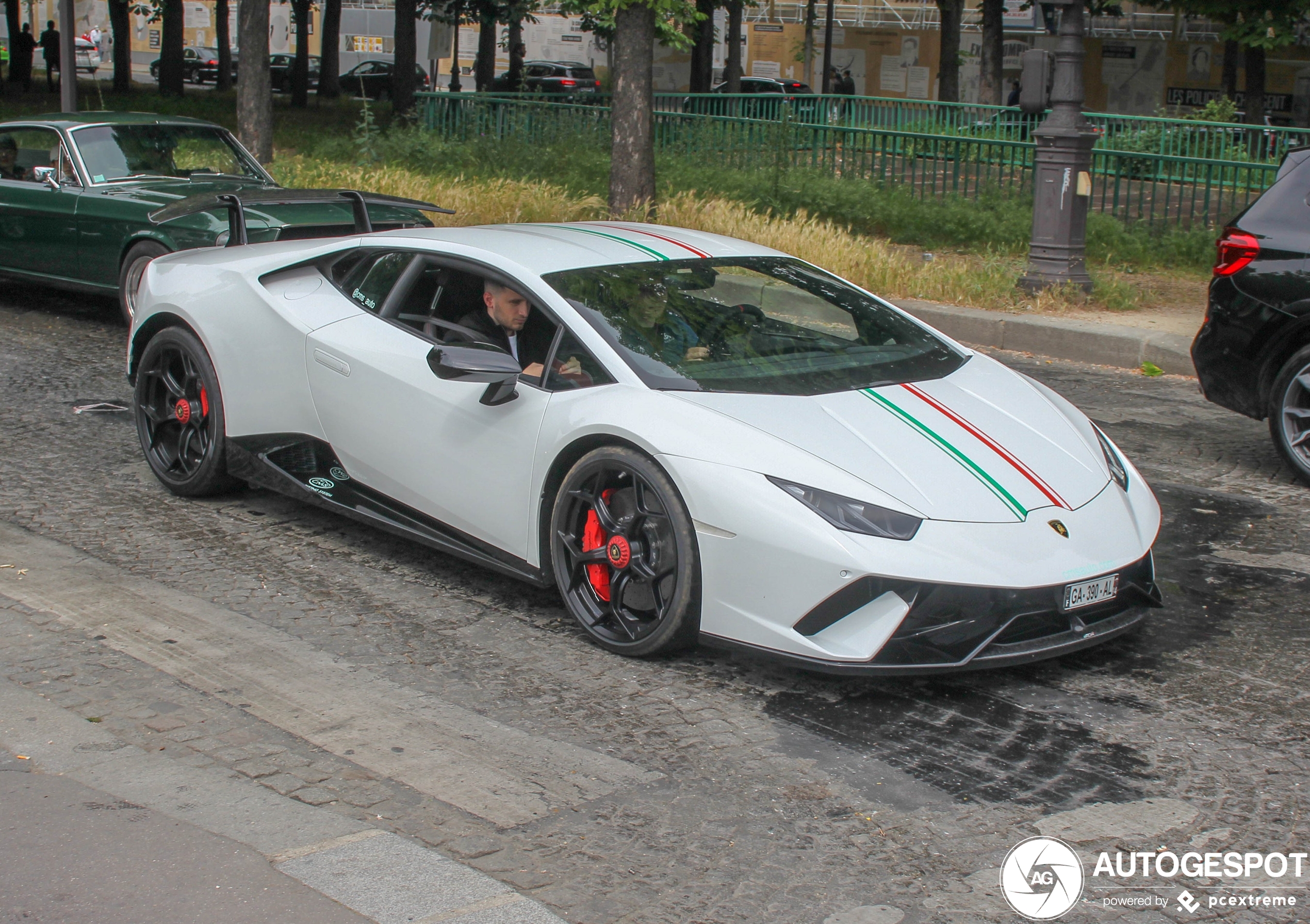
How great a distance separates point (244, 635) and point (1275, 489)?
4813 mm

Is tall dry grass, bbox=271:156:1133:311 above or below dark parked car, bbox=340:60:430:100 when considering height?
below

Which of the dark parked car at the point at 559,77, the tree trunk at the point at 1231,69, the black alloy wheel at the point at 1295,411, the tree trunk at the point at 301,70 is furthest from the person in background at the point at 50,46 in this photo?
the black alloy wheel at the point at 1295,411

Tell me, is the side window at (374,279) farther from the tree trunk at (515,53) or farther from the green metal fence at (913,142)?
the tree trunk at (515,53)

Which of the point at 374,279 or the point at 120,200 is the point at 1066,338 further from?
the point at 120,200

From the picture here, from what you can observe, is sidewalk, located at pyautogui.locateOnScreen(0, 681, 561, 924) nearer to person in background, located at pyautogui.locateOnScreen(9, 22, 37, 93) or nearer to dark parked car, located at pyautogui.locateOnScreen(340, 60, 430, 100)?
person in background, located at pyautogui.locateOnScreen(9, 22, 37, 93)

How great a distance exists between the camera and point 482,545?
16.3 feet

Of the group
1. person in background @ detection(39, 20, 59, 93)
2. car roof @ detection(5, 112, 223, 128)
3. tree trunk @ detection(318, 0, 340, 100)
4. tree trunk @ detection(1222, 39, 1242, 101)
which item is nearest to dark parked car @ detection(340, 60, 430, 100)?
tree trunk @ detection(318, 0, 340, 100)

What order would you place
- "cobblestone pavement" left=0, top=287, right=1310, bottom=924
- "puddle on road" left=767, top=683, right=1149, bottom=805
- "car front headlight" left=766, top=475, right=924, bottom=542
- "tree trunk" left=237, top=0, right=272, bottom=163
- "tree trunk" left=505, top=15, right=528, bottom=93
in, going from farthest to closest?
"tree trunk" left=505, top=15, right=528, bottom=93
"tree trunk" left=237, top=0, right=272, bottom=163
"car front headlight" left=766, top=475, right=924, bottom=542
"puddle on road" left=767, top=683, right=1149, bottom=805
"cobblestone pavement" left=0, top=287, right=1310, bottom=924

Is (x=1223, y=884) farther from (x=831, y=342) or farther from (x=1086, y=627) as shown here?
(x=831, y=342)

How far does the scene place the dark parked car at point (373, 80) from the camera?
A: 53.3 metres

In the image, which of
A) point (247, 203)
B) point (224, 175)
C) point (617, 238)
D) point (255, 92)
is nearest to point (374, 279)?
point (617, 238)

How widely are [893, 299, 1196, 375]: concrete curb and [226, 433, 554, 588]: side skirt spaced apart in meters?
5.86

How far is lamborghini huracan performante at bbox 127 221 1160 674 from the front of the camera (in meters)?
4.07

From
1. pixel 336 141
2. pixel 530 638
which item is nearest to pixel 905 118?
pixel 336 141
